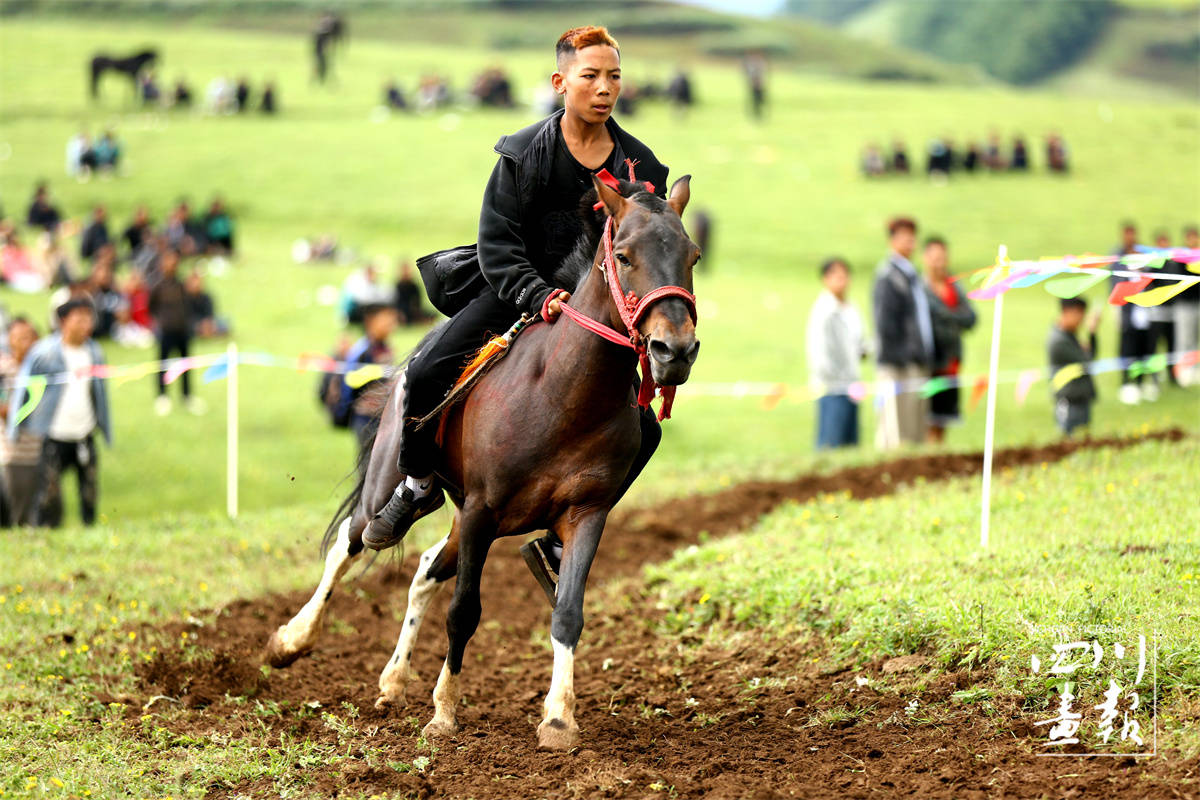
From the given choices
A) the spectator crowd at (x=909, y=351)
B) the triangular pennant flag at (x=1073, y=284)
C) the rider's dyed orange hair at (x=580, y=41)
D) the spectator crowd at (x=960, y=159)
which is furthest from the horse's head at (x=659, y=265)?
the spectator crowd at (x=960, y=159)

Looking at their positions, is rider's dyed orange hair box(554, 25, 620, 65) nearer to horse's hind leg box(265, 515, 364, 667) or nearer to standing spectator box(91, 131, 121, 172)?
horse's hind leg box(265, 515, 364, 667)

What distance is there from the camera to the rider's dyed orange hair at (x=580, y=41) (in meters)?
5.88

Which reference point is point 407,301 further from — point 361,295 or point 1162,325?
point 1162,325

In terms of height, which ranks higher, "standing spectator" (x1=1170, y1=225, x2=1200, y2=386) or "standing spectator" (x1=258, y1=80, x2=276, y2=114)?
"standing spectator" (x1=258, y1=80, x2=276, y2=114)

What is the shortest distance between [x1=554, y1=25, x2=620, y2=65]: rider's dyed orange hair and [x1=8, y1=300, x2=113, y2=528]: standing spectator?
775 centimetres

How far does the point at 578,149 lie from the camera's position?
6074 millimetres

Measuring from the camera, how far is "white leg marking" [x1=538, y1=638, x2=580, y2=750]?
565cm

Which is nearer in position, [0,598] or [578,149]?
[578,149]

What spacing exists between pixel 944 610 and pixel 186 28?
267ft

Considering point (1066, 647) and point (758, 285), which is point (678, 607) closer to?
point (1066, 647)

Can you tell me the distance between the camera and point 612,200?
544cm

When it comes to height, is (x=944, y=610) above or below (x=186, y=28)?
below

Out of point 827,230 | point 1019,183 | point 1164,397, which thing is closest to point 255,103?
point 827,230

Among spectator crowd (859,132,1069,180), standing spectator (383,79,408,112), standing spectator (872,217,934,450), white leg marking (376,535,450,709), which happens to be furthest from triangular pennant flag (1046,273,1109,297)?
standing spectator (383,79,408,112)
